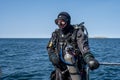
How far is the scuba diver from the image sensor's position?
7.13 metres

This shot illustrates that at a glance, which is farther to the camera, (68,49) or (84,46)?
(68,49)

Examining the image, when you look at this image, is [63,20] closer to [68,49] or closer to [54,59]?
[68,49]

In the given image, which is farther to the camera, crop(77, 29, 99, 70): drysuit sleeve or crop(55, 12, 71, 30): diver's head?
crop(55, 12, 71, 30): diver's head

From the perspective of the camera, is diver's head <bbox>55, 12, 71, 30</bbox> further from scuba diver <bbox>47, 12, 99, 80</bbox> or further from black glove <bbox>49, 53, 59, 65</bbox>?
black glove <bbox>49, 53, 59, 65</bbox>

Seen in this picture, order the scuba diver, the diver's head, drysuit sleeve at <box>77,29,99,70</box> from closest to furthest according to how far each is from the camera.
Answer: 1. drysuit sleeve at <box>77,29,99,70</box>
2. the scuba diver
3. the diver's head

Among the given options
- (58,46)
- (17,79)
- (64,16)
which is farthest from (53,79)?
(17,79)

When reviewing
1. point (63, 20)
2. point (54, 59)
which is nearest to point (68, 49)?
point (54, 59)

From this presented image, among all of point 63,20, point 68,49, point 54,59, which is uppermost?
point 63,20

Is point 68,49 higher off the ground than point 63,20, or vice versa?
point 63,20

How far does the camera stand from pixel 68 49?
7215mm

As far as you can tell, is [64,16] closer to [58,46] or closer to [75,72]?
[58,46]

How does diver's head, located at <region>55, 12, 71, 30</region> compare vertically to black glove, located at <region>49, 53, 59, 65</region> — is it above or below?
above

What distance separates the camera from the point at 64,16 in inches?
288

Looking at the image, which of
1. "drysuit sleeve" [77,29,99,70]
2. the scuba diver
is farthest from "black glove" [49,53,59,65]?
"drysuit sleeve" [77,29,99,70]
